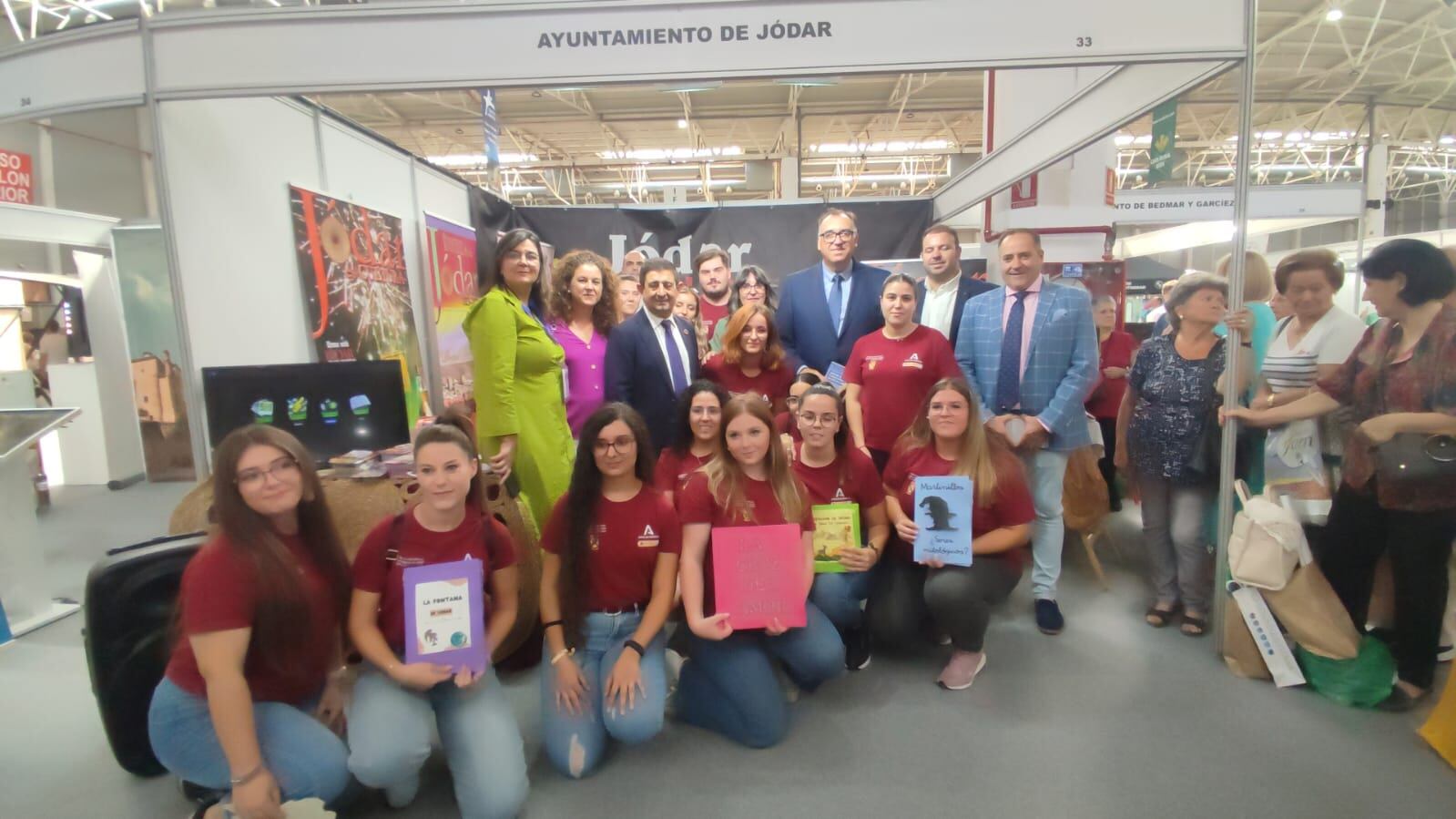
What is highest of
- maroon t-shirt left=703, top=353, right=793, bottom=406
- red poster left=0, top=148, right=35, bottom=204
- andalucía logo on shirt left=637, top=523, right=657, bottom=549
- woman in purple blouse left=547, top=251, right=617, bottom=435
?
red poster left=0, top=148, right=35, bottom=204

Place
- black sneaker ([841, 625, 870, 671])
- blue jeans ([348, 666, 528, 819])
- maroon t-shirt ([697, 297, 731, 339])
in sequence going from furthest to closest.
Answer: maroon t-shirt ([697, 297, 731, 339]) → black sneaker ([841, 625, 870, 671]) → blue jeans ([348, 666, 528, 819])

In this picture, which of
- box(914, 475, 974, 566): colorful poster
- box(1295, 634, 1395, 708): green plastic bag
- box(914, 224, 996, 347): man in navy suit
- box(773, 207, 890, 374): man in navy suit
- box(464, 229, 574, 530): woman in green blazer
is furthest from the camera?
box(914, 224, 996, 347): man in navy suit

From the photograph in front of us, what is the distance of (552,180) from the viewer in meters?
15.1

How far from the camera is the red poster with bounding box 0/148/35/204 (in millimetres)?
5785

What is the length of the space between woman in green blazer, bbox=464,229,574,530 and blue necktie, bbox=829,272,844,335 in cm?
137

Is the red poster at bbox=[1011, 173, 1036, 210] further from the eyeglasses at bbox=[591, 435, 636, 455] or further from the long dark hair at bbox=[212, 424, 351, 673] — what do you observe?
the long dark hair at bbox=[212, 424, 351, 673]

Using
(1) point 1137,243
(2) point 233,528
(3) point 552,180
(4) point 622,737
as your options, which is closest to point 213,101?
(2) point 233,528

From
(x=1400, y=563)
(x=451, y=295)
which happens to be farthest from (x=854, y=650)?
(x=451, y=295)

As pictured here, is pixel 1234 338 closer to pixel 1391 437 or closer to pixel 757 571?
pixel 1391 437

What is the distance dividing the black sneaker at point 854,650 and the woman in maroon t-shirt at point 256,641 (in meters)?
1.76

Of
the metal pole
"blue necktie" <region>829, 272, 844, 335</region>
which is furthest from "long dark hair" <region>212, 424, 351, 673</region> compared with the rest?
the metal pole

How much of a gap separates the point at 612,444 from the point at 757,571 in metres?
0.65

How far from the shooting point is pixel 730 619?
7.38 ft

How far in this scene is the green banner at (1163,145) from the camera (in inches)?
185
